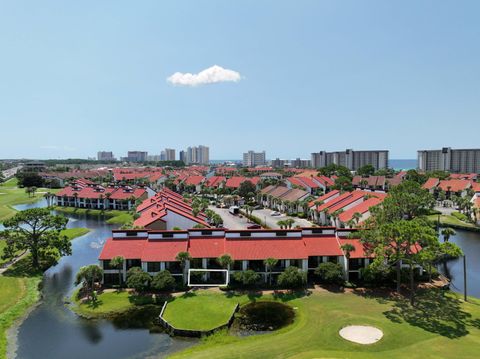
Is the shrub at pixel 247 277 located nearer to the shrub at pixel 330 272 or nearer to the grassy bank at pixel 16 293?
the shrub at pixel 330 272

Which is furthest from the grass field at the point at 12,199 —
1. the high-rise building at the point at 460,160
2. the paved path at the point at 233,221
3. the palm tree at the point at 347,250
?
the high-rise building at the point at 460,160

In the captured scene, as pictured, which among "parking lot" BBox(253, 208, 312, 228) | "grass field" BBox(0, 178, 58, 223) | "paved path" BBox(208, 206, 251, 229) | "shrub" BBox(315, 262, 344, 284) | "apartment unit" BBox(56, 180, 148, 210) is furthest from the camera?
"apartment unit" BBox(56, 180, 148, 210)

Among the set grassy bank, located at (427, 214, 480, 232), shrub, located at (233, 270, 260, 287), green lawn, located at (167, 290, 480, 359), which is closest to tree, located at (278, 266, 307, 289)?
green lawn, located at (167, 290, 480, 359)

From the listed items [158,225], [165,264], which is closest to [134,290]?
[165,264]

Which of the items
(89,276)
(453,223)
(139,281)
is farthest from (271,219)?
(89,276)

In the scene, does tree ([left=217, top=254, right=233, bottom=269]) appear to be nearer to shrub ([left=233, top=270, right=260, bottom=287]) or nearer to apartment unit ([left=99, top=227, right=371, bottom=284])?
apartment unit ([left=99, top=227, right=371, bottom=284])

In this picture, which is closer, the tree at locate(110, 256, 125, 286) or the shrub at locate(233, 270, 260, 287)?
→ the shrub at locate(233, 270, 260, 287)

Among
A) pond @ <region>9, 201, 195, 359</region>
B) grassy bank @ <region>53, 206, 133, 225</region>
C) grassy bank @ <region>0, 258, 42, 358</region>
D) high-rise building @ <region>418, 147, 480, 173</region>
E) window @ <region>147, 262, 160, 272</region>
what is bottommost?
pond @ <region>9, 201, 195, 359</region>

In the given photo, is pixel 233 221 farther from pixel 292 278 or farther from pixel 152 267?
pixel 292 278
